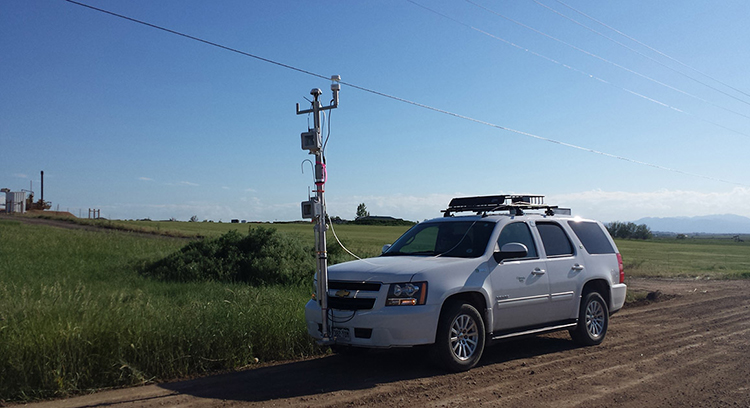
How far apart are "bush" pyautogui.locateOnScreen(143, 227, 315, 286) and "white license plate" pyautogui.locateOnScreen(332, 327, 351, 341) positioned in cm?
818

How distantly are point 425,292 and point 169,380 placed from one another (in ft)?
10.2

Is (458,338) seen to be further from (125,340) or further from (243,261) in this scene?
(243,261)

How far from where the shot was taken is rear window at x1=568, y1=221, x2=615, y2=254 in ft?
31.8

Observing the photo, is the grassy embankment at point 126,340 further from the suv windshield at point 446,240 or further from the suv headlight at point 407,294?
the suv headlight at point 407,294

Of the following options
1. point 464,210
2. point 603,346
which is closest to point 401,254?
point 464,210

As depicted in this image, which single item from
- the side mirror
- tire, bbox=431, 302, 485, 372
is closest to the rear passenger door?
the side mirror

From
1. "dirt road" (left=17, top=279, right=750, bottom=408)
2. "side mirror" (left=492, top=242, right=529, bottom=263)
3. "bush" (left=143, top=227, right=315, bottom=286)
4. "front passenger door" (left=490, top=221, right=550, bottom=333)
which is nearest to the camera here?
"dirt road" (left=17, top=279, right=750, bottom=408)

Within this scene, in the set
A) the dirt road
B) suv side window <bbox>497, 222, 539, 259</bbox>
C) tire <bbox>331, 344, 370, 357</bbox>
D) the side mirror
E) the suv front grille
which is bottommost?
the dirt road

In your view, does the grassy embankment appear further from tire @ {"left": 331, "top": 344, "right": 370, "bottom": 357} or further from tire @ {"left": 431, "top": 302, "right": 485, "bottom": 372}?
tire @ {"left": 431, "top": 302, "right": 485, "bottom": 372}

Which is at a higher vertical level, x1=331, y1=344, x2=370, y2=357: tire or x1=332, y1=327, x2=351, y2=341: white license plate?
x1=332, y1=327, x2=351, y2=341: white license plate

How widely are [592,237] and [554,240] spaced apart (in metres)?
1.14

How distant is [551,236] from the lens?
916 centimetres

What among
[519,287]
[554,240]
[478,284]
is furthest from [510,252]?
[554,240]

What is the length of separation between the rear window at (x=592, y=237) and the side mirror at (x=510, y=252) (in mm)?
2149
